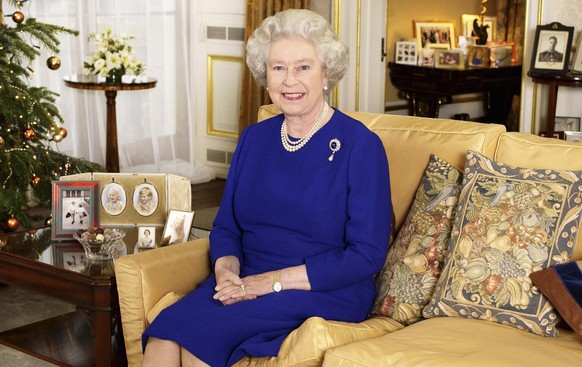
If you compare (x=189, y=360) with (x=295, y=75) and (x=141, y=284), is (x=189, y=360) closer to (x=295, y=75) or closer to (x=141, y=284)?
(x=141, y=284)

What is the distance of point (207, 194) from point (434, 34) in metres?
3.17

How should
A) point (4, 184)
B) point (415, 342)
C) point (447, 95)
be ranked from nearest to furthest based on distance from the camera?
1. point (415, 342)
2. point (4, 184)
3. point (447, 95)

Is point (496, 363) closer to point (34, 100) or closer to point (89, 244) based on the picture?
point (89, 244)

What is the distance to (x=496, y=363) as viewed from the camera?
6.59ft

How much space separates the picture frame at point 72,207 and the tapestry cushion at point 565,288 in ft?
5.29

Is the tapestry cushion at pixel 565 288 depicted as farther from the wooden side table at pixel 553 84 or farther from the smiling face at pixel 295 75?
the wooden side table at pixel 553 84

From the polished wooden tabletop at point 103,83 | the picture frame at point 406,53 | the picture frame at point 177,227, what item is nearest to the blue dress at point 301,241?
the picture frame at point 177,227

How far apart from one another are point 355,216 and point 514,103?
645 cm

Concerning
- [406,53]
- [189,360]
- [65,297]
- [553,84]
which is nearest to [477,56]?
[406,53]

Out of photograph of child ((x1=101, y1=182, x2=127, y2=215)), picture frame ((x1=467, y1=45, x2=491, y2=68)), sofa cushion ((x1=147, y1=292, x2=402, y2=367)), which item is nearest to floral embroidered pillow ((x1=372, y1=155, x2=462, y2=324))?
sofa cushion ((x1=147, y1=292, x2=402, y2=367))

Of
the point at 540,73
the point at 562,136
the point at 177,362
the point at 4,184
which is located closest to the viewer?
the point at 177,362

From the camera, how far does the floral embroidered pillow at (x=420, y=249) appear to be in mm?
2496

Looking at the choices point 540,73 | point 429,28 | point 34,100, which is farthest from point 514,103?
point 34,100

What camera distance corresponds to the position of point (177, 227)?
3020 mm
